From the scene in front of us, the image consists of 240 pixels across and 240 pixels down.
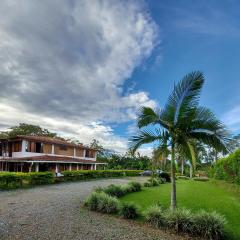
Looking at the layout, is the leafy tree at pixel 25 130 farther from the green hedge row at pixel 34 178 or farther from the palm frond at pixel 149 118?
the palm frond at pixel 149 118

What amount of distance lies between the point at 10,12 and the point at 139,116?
7.31m

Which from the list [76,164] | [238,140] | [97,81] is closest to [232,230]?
[238,140]

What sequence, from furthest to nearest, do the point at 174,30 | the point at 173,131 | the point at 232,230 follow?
the point at 174,30
the point at 173,131
the point at 232,230

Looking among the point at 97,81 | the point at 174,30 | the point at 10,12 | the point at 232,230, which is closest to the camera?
the point at 232,230

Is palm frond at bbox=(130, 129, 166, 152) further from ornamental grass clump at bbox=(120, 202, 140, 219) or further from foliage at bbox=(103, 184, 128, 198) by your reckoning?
foliage at bbox=(103, 184, 128, 198)

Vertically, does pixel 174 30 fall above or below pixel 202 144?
above

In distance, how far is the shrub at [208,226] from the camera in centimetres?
733

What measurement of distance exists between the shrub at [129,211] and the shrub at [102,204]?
0.67 m

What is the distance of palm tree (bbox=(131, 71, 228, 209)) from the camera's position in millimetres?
9742

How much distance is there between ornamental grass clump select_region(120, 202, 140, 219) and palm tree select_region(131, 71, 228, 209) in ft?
4.74

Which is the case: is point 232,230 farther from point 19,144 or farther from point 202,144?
point 19,144

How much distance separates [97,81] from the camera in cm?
1895

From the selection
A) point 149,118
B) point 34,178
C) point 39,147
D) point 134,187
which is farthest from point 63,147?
point 149,118

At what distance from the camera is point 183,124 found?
1011 cm
